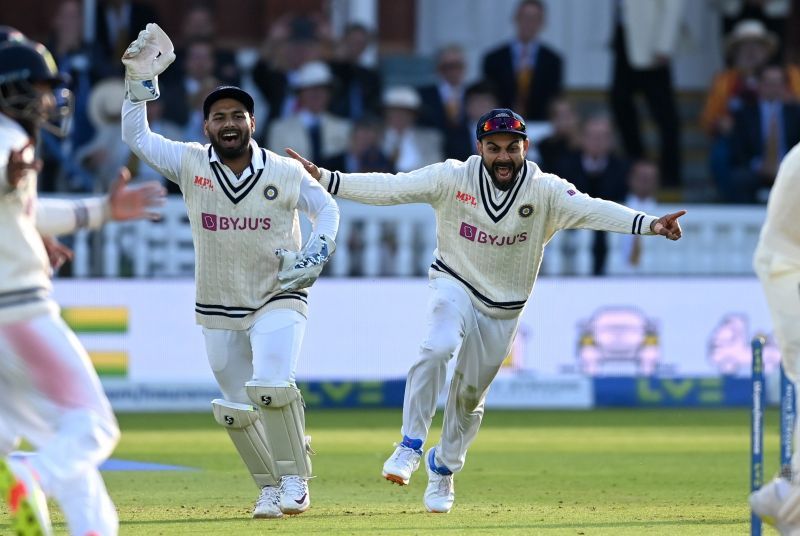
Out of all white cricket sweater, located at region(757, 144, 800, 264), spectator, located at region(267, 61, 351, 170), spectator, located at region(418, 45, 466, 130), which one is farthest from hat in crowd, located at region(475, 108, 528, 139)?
spectator, located at region(418, 45, 466, 130)

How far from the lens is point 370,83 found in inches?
623

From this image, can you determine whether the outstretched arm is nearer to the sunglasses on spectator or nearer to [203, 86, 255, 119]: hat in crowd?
the sunglasses on spectator

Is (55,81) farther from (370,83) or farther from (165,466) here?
(370,83)

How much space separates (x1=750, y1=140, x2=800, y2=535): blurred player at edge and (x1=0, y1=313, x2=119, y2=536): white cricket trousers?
2241mm

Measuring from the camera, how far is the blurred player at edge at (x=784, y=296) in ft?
19.7

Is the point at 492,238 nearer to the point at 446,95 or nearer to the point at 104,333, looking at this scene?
the point at 104,333

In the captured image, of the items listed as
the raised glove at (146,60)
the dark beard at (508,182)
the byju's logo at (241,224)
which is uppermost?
the raised glove at (146,60)

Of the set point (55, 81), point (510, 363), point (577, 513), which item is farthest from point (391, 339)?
point (55, 81)

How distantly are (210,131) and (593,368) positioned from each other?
7241 millimetres

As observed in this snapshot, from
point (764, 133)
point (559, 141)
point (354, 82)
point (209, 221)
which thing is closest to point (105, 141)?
point (354, 82)

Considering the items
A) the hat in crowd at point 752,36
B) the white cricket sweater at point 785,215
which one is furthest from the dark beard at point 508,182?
the hat in crowd at point 752,36

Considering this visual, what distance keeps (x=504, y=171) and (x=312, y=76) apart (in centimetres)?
673

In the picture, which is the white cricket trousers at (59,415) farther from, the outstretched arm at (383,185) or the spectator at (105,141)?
the spectator at (105,141)

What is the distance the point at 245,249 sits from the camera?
815 centimetres
